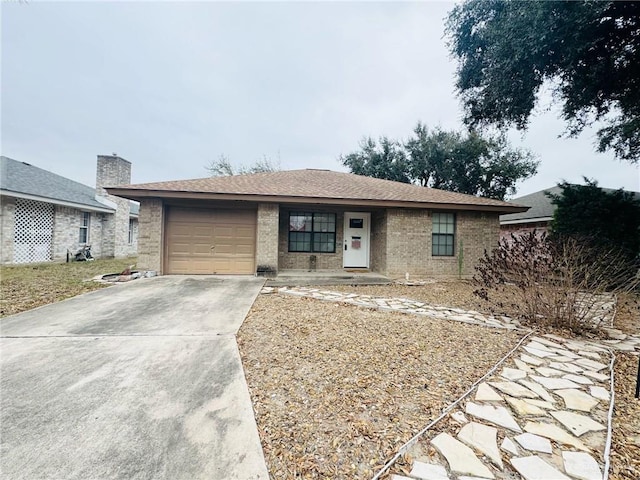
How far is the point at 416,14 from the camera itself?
9.41m

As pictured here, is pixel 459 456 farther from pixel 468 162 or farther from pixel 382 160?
pixel 468 162

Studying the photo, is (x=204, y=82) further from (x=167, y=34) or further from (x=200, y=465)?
(x=200, y=465)

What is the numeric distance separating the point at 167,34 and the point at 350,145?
14228 mm

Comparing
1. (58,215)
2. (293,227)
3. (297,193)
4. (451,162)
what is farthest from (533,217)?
(58,215)

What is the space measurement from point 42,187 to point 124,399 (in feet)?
49.6

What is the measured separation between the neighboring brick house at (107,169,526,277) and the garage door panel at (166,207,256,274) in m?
0.03

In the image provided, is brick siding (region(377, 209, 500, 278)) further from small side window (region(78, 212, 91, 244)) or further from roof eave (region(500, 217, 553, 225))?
small side window (region(78, 212, 91, 244))

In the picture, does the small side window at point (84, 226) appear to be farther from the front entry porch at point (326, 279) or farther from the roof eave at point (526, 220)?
the roof eave at point (526, 220)

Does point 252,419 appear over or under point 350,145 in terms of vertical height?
under

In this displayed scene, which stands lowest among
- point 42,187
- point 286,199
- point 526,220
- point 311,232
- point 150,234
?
point 150,234

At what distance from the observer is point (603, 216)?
878 centimetres

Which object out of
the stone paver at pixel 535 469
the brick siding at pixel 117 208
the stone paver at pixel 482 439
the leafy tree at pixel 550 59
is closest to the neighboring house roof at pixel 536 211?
the leafy tree at pixel 550 59

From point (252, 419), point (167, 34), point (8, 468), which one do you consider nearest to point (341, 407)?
point (252, 419)

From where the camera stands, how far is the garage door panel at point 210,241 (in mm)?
8781
